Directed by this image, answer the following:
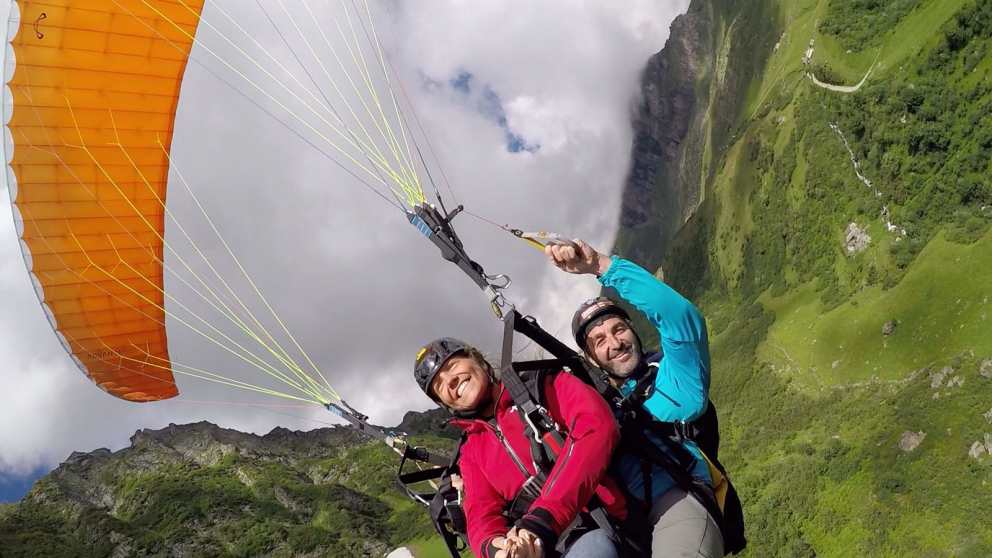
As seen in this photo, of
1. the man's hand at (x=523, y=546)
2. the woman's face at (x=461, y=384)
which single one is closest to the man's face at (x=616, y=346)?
the woman's face at (x=461, y=384)

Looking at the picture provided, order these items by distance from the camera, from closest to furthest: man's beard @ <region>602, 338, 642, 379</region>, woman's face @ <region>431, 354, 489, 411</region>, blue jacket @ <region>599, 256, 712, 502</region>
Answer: blue jacket @ <region>599, 256, 712, 502</region>, woman's face @ <region>431, 354, 489, 411</region>, man's beard @ <region>602, 338, 642, 379</region>

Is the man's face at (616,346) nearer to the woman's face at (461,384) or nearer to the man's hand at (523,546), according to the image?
the woman's face at (461,384)

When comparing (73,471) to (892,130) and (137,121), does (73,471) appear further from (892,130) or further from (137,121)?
(892,130)

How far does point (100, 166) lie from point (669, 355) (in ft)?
34.3

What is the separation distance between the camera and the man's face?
15.5 feet

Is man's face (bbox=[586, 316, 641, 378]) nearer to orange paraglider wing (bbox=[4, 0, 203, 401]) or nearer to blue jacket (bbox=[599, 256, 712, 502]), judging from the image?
blue jacket (bbox=[599, 256, 712, 502])

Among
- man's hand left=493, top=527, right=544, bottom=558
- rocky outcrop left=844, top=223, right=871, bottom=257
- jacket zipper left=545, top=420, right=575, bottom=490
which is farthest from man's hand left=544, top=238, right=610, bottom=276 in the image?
rocky outcrop left=844, top=223, right=871, bottom=257

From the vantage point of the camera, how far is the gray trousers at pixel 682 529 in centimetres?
370

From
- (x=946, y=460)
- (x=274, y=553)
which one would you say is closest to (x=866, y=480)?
(x=946, y=460)

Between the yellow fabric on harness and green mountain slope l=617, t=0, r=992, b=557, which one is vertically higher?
green mountain slope l=617, t=0, r=992, b=557

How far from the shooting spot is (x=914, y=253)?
59.8 metres

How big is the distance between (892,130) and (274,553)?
80.8 meters

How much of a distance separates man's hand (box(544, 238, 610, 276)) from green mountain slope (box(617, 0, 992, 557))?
38260 millimetres

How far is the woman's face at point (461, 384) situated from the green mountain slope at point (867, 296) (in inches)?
1510
